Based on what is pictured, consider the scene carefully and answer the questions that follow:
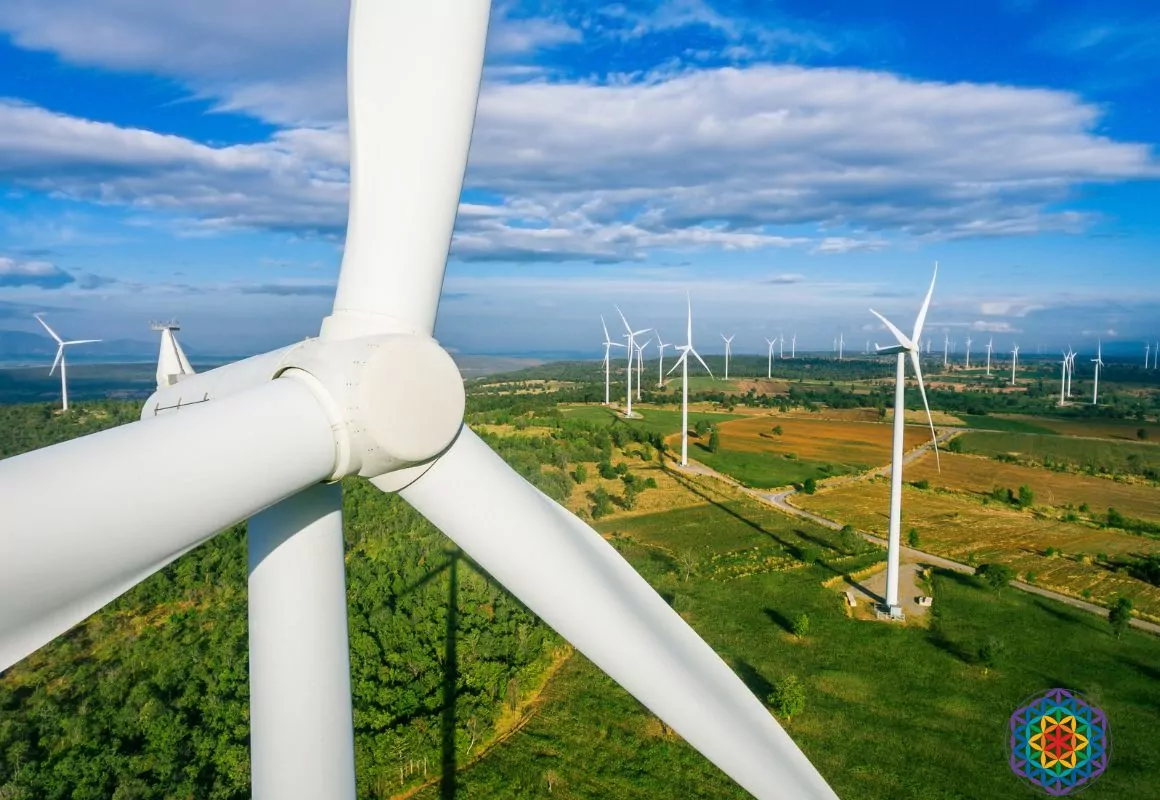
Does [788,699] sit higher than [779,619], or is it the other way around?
[788,699]

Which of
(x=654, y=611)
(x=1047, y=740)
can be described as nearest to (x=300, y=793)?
(x=654, y=611)

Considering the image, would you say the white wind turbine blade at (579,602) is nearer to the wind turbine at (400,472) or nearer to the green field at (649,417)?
the wind turbine at (400,472)

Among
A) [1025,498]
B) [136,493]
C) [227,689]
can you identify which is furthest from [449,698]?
[1025,498]

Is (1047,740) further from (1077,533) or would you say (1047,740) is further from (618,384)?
(618,384)

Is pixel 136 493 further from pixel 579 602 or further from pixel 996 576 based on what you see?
pixel 996 576

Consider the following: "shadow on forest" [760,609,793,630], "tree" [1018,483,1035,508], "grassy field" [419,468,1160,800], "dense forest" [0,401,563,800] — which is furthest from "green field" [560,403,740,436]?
"dense forest" [0,401,563,800]

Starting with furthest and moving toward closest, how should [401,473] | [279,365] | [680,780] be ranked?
[680,780] < [401,473] < [279,365]

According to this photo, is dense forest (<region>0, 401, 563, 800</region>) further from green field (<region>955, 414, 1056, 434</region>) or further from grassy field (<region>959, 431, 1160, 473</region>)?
green field (<region>955, 414, 1056, 434</region>)
